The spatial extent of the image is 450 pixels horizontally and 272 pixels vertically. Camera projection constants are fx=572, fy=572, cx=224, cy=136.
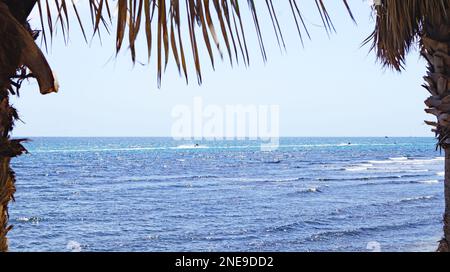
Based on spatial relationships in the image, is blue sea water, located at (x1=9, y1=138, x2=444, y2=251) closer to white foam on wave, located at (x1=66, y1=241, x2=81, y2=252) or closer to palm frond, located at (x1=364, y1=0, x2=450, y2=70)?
white foam on wave, located at (x1=66, y1=241, x2=81, y2=252)

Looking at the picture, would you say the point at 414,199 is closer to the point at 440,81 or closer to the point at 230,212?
the point at 230,212

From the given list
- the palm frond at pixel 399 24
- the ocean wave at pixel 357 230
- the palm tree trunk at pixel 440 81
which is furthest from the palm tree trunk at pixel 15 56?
the ocean wave at pixel 357 230

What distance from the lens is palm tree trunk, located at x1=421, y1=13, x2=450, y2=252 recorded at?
317cm

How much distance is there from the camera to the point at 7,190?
1.59 meters

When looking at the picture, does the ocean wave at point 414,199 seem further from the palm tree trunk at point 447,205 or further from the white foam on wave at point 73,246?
the palm tree trunk at point 447,205

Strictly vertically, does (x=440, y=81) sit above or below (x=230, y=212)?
above

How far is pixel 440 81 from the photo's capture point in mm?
3266

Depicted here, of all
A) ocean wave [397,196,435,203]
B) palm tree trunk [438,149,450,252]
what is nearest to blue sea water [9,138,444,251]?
ocean wave [397,196,435,203]

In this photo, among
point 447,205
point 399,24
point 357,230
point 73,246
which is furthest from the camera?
point 357,230

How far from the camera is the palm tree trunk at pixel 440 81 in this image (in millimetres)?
3172

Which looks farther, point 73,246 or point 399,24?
point 73,246

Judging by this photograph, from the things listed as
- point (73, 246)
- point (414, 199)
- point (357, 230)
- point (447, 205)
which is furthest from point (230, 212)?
point (447, 205)

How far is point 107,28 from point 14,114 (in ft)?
1.71

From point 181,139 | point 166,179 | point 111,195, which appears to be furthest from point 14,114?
point 181,139
